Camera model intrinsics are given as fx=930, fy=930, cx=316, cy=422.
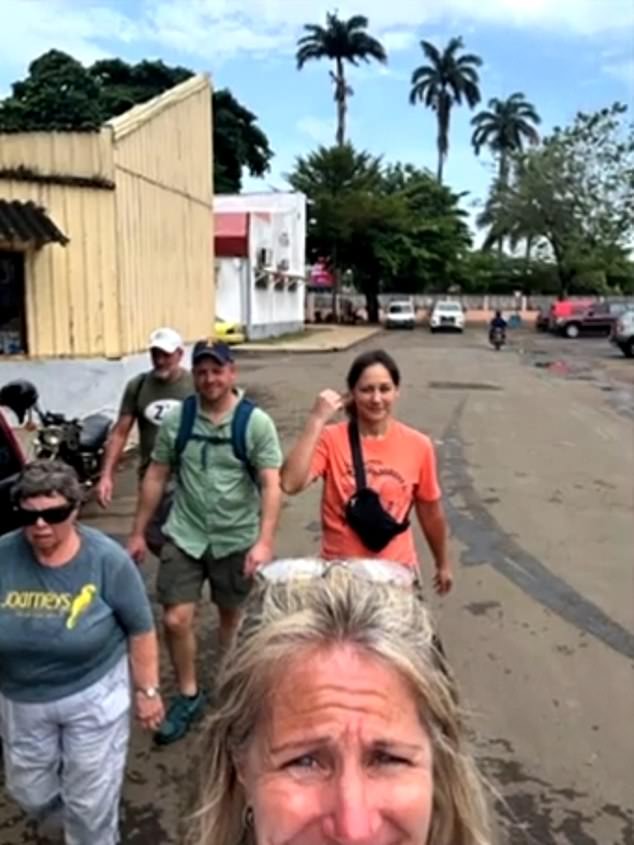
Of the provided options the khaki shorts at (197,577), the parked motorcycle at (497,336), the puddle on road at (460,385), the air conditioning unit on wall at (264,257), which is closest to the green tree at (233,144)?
the air conditioning unit on wall at (264,257)

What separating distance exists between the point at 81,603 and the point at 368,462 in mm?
1403

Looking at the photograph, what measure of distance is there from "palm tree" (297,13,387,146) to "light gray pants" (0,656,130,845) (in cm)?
6165

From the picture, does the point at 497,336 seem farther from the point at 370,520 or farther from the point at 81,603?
the point at 81,603

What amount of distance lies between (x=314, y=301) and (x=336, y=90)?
15687mm

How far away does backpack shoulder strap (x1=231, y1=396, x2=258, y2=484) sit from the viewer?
4250mm

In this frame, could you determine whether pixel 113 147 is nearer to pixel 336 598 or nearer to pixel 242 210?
pixel 336 598

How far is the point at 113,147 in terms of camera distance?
35.4 feet

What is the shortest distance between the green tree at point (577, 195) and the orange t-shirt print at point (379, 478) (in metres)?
→ 49.2

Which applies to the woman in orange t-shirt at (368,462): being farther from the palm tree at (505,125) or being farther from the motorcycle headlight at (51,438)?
the palm tree at (505,125)

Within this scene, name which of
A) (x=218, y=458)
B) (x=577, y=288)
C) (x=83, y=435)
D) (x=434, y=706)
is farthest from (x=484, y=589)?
(x=577, y=288)

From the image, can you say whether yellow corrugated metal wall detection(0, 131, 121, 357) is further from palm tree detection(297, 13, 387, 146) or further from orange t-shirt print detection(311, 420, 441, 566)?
palm tree detection(297, 13, 387, 146)

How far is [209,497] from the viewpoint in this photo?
14.0 ft

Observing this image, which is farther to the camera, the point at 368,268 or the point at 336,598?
the point at 368,268

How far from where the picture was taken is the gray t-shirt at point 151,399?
517 centimetres
